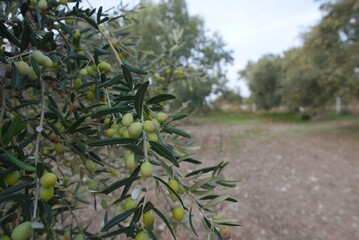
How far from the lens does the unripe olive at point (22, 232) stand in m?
0.33

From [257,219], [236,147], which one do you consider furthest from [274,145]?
[257,219]

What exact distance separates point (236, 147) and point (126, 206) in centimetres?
556

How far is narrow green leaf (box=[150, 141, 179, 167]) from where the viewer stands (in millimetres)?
413

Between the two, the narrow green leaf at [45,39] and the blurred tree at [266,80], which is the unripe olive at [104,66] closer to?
the narrow green leaf at [45,39]

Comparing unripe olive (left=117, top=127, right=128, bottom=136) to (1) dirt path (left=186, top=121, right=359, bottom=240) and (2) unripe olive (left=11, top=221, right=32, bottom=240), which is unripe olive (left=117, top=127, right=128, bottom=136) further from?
(1) dirt path (left=186, top=121, right=359, bottom=240)

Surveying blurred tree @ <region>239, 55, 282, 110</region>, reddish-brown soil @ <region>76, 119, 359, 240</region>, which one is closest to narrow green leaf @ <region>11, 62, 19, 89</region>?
reddish-brown soil @ <region>76, 119, 359, 240</region>

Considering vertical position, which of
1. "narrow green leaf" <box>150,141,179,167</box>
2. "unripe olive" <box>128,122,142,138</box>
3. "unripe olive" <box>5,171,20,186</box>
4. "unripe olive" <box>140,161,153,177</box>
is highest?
"unripe olive" <box>128,122,142,138</box>

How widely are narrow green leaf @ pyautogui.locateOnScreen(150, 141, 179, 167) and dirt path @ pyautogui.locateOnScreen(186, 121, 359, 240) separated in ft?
6.80

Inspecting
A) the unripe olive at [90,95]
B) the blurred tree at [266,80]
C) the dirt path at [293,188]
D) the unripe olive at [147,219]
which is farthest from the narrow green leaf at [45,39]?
the blurred tree at [266,80]

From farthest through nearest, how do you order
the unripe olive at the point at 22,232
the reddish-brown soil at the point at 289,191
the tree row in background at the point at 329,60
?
the tree row in background at the point at 329,60 → the reddish-brown soil at the point at 289,191 → the unripe olive at the point at 22,232

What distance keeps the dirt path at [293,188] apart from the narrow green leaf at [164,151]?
207cm

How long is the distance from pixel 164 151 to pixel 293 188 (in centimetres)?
341

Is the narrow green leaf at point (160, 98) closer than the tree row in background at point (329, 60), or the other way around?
the narrow green leaf at point (160, 98)

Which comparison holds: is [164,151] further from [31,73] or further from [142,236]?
[31,73]
